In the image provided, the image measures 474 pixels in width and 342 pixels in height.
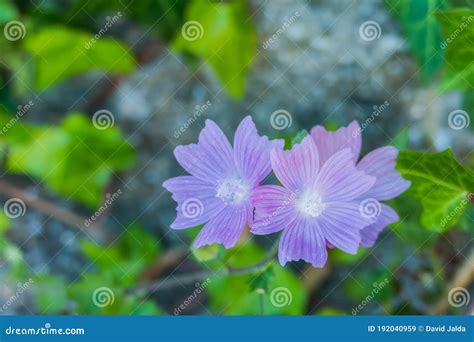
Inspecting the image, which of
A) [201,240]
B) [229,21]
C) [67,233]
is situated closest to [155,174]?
[67,233]

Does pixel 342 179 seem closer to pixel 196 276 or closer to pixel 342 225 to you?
pixel 342 225

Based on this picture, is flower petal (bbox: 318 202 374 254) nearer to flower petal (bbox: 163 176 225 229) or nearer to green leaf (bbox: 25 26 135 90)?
flower petal (bbox: 163 176 225 229)

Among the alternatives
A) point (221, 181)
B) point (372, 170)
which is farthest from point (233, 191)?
point (372, 170)

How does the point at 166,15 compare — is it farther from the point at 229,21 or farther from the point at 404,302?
the point at 404,302

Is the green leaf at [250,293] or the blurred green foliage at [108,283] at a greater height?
the green leaf at [250,293]

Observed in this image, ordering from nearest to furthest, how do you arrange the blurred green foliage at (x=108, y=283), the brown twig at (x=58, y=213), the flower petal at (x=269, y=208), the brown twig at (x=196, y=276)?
the flower petal at (x=269, y=208)
the brown twig at (x=196, y=276)
the blurred green foliage at (x=108, y=283)
the brown twig at (x=58, y=213)

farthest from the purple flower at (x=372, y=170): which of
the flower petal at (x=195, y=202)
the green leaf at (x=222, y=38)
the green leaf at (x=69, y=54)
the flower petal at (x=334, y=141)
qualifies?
the green leaf at (x=69, y=54)

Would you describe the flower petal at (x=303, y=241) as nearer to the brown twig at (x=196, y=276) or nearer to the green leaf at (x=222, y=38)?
the brown twig at (x=196, y=276)

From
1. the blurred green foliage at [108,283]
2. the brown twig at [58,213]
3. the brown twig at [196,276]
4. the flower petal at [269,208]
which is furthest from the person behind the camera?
the brown twig at [58,213]
